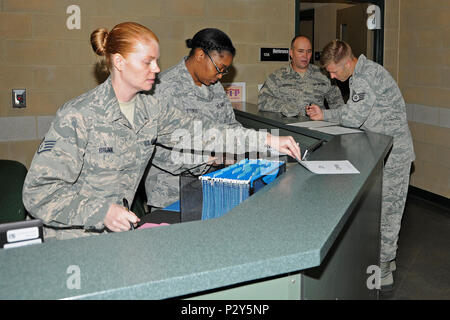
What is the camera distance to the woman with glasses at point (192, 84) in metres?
2.43

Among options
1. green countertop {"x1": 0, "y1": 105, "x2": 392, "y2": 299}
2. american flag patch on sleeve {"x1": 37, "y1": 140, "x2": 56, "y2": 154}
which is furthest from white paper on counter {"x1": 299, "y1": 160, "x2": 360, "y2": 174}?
american flag patch on sleeve {"x1": 37, "y1": 140, "x2": 56, "y2": 154}

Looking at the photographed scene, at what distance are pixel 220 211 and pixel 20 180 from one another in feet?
7.27

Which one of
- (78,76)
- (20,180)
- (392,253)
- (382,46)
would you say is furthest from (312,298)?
(382,46)

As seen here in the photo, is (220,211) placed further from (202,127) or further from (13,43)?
(13,43)

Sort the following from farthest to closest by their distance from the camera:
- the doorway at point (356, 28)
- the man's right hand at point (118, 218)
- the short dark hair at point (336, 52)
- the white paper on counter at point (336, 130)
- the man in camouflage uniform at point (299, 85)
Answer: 1. the doorway at point (356, 28)
2. the man in camouflage uniform at point (299, 85)
3. the short dark hair at point (336, 52)
4. the white paper on counter at point (336, 130)
5. the man's right hand at point (118, 218)

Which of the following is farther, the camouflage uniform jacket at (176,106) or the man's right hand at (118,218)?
the camouflage uniform jacket at (176,106)

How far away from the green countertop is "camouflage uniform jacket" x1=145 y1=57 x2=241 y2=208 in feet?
3.34

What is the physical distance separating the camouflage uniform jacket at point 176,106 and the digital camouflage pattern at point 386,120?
0.81m

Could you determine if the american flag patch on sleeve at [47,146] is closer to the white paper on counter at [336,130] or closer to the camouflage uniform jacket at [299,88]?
the white paper on counter at [336,130]

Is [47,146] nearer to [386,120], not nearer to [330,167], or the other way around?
[330,167]

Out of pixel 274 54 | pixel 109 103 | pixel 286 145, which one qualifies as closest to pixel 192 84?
pixel 286 145

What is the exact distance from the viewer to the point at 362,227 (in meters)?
2.20

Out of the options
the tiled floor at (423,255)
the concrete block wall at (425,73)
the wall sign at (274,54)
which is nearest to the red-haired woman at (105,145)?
the tiled floor at (423,255)

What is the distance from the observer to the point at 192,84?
8.48ft
